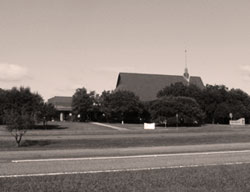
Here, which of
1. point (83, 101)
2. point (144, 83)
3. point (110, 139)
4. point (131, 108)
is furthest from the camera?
point (144, 83)

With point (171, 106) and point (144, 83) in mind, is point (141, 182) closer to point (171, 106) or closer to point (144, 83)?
point (171, 106)

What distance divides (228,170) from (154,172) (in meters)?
2.08

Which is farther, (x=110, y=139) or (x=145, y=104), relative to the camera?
(x=145, y=104)

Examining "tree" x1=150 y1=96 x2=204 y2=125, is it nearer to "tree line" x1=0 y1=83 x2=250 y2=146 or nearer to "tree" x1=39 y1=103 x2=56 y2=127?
"tree line" x1=0 y1=83 x2=250 y2=146

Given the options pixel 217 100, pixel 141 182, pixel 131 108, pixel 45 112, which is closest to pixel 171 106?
pixel 131 108

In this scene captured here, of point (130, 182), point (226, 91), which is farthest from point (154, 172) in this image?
point (226, 91)

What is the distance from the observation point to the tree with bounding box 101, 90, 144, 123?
7258 cm

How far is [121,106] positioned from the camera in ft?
237

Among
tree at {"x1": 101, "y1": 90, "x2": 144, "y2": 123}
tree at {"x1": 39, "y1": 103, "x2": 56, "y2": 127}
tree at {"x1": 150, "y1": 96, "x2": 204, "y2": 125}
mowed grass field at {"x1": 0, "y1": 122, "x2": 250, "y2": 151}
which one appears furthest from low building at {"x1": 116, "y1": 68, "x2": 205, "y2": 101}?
mowed grass field at {"x1": 0, "y1": 122, "x2": 250, "y2": 151}

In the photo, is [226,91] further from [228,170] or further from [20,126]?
[228,170]

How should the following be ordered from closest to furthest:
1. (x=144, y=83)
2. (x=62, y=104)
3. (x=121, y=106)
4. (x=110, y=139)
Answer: (x=110, y=139) < (x=121, y=106) < (x=144, y=83) < (x=62, y=104)

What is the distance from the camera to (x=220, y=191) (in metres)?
6.71

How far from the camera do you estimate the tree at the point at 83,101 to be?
78.8 metres

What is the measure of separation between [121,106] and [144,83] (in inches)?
1152
